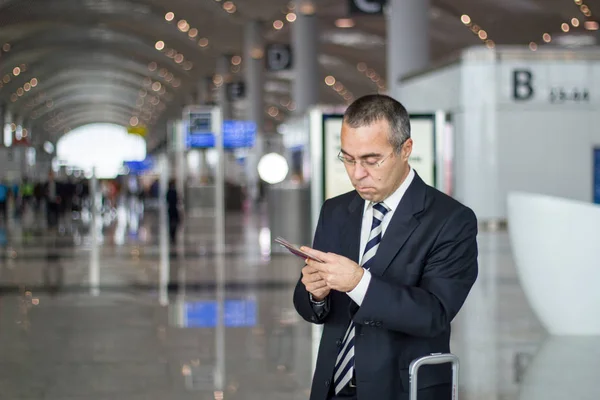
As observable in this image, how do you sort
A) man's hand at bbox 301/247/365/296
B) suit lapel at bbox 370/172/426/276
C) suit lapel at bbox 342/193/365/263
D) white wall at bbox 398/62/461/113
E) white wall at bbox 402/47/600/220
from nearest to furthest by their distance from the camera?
man's hand at bbox 301/247/365/296, suit lapel at bbox 370/172/426/276, suit lapel at bbox 342/193/365/263, white wall at bbox 402/47/600/220, white wall at bbox 398/62/461/113

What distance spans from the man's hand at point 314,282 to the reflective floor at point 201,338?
189 inches

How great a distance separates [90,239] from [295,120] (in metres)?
12.5

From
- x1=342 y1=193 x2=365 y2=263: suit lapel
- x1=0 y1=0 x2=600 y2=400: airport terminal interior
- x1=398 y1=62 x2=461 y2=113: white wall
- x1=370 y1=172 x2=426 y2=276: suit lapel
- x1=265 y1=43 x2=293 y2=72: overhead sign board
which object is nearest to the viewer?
x1=370 y1=172 x2=426 y2=276: suit lapel

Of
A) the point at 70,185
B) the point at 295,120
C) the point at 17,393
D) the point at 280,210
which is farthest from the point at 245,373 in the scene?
the point at 70,185

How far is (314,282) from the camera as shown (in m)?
3.40

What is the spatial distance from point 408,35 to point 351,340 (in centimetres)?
2944

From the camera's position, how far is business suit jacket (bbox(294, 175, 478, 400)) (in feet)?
11.0

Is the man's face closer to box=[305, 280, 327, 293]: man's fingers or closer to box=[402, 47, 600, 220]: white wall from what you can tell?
box=[305, 280, 327, 293]: man's fingers

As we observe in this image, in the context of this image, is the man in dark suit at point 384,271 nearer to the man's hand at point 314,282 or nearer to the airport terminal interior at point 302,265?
the man's hand at point 314,282

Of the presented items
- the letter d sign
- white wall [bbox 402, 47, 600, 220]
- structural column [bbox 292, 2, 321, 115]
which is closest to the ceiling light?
structural column [bbox 292, 2, 321, 115]

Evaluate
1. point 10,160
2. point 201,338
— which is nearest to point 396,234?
point 201,338

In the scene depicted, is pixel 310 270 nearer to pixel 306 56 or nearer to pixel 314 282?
pixel 314 282

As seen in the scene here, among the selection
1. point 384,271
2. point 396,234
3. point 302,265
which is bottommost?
point 302,265

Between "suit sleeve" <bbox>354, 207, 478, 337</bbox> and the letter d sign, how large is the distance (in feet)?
89.4
